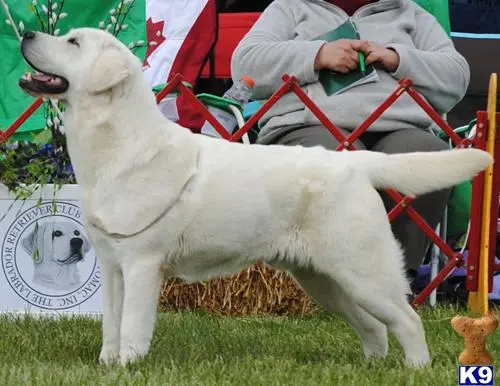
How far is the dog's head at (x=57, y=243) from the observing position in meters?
5.02

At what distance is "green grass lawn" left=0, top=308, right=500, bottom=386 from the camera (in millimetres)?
3432

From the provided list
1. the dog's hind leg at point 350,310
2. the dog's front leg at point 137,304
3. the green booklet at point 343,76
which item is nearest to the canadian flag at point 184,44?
the green booklet at point 343,76

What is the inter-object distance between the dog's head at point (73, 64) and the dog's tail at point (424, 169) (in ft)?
2.87

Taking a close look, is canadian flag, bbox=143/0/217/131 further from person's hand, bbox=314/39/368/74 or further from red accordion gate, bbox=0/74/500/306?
person's hand, bbox=314/39/368/74

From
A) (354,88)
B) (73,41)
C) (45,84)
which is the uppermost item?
(73,41)

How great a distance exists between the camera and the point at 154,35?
6293 millimetres

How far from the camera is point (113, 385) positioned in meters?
3.24

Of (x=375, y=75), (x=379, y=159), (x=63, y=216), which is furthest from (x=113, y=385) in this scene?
(x=375, y=75)

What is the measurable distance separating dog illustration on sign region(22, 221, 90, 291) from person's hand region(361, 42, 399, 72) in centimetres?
148

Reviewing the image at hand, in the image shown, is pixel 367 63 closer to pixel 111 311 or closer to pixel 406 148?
pixel 406 148

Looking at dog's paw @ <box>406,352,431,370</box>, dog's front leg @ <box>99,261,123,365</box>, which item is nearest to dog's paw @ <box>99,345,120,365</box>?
dog's front leg @ <box>99,261,123,365</box>

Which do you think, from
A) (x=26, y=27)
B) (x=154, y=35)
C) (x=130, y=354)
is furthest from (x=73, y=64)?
(x=26, y=27)

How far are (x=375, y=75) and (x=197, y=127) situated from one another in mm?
1011

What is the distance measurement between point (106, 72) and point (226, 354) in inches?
45.4
